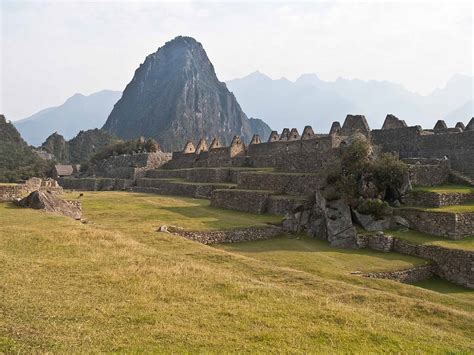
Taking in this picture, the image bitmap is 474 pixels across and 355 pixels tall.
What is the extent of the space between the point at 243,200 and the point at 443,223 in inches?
483

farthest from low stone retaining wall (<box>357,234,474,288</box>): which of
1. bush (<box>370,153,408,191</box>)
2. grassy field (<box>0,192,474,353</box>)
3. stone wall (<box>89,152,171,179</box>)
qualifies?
stone wall (<box>89,152,171,179</box>)

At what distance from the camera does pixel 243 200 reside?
91.9 ft

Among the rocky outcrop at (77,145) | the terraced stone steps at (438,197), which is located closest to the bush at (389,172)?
the terraced stone steps at (438,197)

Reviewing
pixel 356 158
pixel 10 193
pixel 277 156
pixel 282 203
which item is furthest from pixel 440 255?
pixel 10 193

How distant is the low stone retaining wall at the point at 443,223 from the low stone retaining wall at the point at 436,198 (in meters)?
0.94

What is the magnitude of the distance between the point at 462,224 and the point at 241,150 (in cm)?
2868

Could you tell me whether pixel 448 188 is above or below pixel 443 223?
above

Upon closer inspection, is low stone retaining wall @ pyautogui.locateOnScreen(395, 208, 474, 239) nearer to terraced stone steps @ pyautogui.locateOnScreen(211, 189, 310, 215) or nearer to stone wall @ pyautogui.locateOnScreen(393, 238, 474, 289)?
stone wall @ pyautogui.locateOnScreen(393, 238, 474, 289)

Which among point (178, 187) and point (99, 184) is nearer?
point (178, 187)

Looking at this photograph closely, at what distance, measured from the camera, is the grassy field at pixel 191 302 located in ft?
23.8

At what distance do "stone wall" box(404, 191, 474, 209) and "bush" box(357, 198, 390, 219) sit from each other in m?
1.54

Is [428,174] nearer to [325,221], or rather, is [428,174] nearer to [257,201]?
[325,221]

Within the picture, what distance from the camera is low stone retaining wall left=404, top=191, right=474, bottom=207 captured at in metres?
20.6

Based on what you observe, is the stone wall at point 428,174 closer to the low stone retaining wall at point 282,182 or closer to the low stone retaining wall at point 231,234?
the low stone retaining wall at point 282,182
